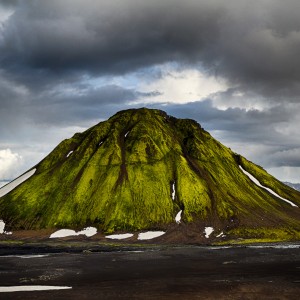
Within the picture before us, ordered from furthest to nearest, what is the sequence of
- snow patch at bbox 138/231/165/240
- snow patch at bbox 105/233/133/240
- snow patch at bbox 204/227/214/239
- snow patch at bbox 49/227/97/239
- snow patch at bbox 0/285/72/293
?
snow patch at bbox 49/227/97/239 < snow patch at bbox 204/227/214/239 < snow patch at bbox 138/231/165/240 < snow patch at bbox 105/233/133/240 < snow patch at bbox 0/285/72/293

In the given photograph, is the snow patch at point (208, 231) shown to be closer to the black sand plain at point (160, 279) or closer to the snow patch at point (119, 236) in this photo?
the snow patch at point (119, 236)

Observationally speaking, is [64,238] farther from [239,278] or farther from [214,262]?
[239,278]

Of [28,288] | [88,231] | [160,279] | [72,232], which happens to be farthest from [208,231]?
[28,288]

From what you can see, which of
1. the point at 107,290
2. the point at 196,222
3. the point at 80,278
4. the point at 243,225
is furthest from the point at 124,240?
the point at 107,290

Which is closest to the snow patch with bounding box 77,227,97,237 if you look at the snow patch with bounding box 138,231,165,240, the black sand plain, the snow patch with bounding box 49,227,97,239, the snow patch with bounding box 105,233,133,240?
the snow patch with bounding box 49,227,97,239

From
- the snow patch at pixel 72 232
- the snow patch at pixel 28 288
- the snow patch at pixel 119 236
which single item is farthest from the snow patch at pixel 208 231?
the snow patch at pixel 28 288

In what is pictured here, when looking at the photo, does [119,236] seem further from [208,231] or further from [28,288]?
[28,288]

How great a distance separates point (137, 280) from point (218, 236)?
419 ft

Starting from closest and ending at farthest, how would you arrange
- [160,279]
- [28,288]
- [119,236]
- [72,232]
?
1. [28,288]
2. [160,279]
3. [119,236]
4. [72,232]

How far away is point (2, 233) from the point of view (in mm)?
192875

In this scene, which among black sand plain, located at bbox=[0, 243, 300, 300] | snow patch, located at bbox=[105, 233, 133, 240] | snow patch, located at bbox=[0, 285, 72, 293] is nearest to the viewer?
black sand plain, located at bbox=[0, 243, 300, 300]

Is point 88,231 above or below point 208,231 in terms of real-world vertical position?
above

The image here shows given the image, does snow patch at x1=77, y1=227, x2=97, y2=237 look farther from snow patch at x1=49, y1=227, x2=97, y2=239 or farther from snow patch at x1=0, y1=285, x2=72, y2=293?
snow patch at x1=0, y1=285, x2=72, y2=293

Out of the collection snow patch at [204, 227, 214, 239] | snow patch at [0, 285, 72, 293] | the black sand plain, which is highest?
snow patch at [204, 227, 214, 239]
